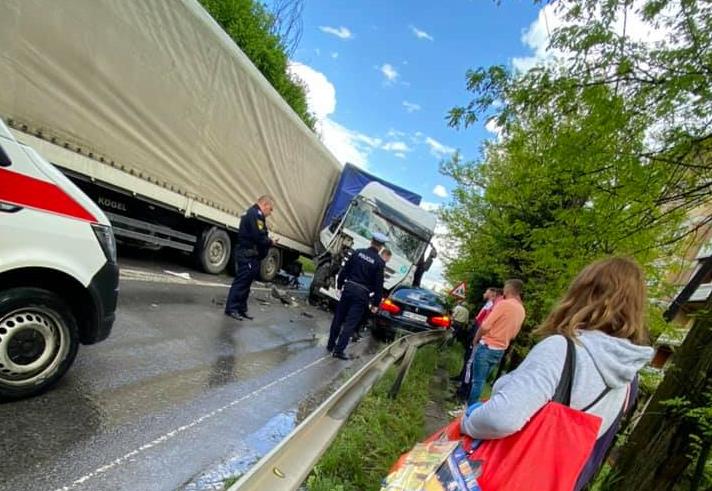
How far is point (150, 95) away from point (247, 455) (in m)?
5.68

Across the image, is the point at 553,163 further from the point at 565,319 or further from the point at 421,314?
the point at 421,314

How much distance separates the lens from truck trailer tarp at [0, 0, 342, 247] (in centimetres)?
491

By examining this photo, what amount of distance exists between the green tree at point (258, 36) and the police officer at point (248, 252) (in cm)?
1145

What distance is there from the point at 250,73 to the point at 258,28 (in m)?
9.60

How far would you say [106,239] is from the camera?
122 inches

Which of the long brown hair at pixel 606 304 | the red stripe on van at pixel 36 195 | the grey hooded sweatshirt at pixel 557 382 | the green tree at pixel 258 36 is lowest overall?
the red stripe on van at pixel 36 195

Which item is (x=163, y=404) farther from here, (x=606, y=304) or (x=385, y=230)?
(x=385, y=230)

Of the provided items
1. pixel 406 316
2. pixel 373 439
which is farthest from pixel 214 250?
pixel 373 439

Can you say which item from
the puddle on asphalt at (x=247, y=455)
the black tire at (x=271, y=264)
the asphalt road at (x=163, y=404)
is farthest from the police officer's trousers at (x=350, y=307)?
the black tire at (x=271, y=264)

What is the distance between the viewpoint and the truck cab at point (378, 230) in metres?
10.8

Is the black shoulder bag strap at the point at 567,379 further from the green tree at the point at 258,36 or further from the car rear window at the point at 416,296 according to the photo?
the green tree at the point at 258,36

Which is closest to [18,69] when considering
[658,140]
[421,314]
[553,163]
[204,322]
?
[204,322]

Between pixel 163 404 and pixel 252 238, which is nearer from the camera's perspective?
pixel 163 404

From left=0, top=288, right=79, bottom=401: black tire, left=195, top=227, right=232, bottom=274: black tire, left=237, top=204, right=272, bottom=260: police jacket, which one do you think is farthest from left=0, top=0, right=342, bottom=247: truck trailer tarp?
left=0, top=288, right=79, bottom=401: black tire
